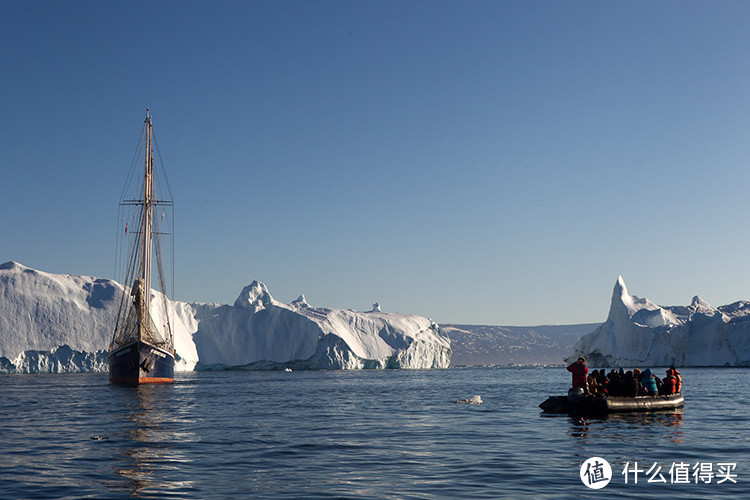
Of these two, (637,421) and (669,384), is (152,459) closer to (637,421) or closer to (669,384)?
(637,421)

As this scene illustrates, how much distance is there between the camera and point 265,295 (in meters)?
120

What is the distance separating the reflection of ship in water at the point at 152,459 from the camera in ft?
39.8

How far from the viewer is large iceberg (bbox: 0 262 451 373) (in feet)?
294

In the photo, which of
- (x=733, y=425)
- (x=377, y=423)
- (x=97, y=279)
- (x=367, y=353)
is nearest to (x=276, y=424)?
(x=377, y=423)

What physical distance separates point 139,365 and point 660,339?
73.2 metres

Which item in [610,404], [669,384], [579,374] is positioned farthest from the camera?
[669,384]

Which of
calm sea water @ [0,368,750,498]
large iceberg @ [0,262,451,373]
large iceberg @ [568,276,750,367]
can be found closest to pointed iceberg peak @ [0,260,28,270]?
large iceberg @ [0,262,451,373]

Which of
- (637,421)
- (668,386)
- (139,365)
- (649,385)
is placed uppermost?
(649,385)

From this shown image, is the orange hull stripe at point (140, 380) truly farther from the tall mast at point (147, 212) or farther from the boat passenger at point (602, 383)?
the boat passenger at point (602, 383)

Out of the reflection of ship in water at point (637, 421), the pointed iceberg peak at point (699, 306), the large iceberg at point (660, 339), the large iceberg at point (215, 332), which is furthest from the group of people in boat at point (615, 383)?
the pointed iceberg peak at point (699, 306)

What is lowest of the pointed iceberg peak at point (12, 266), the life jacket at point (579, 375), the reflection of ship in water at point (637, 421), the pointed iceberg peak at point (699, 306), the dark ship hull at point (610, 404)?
the reflection of ship in water at point (637, 421)

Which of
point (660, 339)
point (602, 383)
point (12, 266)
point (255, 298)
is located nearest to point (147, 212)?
point (12, 266)

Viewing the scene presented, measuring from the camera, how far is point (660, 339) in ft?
332

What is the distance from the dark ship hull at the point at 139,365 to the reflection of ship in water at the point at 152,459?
119ft
